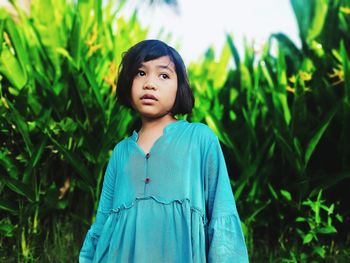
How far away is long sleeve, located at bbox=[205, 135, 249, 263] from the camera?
3.86ft

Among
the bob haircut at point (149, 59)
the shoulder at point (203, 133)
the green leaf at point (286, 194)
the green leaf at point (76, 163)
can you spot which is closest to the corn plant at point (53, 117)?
the green leaf at point (76, 163)

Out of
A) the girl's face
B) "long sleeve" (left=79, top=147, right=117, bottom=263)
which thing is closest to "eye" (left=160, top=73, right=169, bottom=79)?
the girl's face

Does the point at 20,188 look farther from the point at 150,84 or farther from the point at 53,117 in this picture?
the point at 150,84

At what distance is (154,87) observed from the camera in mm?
1252

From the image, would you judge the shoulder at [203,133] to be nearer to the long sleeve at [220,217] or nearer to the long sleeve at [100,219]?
the long sleeve at [220,217]

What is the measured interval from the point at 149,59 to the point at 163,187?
322mm

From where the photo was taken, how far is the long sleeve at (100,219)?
132 centimetres

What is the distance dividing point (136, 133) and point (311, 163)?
1.46m

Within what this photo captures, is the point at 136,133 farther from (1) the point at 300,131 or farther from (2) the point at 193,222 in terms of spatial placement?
(1) the point at 300,131

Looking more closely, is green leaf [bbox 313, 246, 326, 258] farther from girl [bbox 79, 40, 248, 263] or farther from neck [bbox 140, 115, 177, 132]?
neck [bbox 140, 115, 177, 132]

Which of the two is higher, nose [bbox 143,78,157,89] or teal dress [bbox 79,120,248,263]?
nose [bbox 143,78,157,89]

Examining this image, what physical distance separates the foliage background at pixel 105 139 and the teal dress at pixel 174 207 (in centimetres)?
100

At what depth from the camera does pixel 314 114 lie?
2.64m

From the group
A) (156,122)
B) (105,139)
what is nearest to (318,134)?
(105,139)
